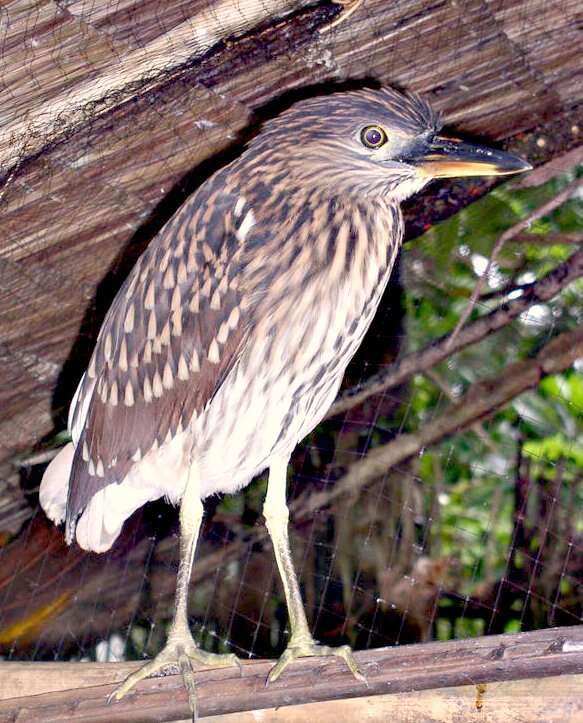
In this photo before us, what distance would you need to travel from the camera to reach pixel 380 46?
2.17 meters

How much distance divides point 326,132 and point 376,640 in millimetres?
1796

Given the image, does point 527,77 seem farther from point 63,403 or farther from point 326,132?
point 63,403

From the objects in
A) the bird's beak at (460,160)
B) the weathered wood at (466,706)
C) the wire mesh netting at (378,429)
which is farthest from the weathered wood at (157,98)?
the weathered wood at (466,706)

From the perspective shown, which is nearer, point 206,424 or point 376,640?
point 206,424

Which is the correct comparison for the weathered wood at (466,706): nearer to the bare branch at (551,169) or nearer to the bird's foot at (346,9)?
the bird's foot at (346,9)

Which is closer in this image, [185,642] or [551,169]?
[185,642]

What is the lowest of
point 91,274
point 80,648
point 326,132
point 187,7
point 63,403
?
point 80,648

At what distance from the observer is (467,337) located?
309 cm

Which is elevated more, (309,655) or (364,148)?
(364,148)

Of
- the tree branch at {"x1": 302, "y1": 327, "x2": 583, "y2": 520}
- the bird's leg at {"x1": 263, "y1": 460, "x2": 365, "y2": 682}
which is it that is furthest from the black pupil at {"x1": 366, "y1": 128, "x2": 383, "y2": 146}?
the tree branch at {"x1": 302, "y1": 327, "x2": 583, "y2": 520}

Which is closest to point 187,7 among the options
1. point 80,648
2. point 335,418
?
point 335,418

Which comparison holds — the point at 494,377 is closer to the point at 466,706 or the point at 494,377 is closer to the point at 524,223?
the point at 524,223

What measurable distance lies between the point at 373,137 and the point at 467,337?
1.11 m

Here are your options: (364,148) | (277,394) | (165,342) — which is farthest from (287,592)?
(364,148)
